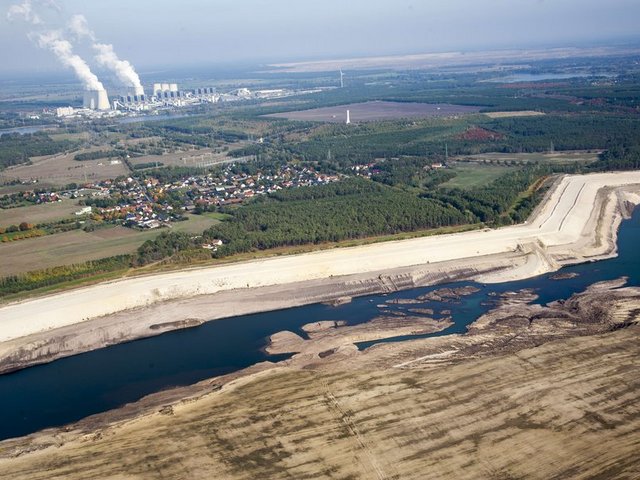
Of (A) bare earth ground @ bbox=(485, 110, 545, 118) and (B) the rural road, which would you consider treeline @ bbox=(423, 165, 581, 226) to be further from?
(A) bare earth ground @ bbox=(485, 110, 545, 118)

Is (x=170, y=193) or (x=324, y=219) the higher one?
(x=170, y=193)

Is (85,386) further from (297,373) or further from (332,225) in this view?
(332,225)

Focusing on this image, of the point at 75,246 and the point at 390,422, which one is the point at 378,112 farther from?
the point at 390,422

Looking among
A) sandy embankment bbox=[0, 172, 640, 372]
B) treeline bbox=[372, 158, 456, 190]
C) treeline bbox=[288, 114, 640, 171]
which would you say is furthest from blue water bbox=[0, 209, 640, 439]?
treeline bbox=[288, 114, 640, 171]

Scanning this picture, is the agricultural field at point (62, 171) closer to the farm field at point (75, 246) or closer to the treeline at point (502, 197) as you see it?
the farm field at point (75, 246)

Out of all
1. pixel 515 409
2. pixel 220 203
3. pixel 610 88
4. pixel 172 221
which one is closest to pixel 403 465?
pixel 515 409

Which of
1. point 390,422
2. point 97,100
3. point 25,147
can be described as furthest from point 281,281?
point 97,100
